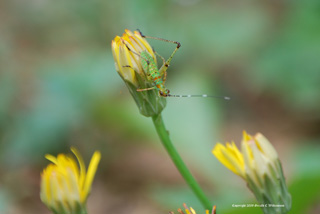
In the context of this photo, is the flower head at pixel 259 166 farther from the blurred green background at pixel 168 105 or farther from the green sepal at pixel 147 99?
the blurred green background at pixel 168 105

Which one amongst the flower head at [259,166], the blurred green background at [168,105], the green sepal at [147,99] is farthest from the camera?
the blurred green background at [168,105]

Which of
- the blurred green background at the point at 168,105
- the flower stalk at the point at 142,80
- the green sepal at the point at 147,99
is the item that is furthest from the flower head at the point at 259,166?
the blurred green background at the point at 168,105

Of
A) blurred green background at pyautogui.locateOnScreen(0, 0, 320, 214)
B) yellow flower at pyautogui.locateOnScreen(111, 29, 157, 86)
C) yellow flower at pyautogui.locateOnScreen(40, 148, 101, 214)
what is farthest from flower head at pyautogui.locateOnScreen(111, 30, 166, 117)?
blurred green background at pyautogui.locateOnScreen(0, 0, 320, 214)

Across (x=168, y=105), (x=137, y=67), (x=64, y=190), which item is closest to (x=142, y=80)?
(x=137, y=67)

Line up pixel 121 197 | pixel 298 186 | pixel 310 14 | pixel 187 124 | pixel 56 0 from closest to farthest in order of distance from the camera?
pixel 298 186 → pixel 187 124 → pixel 121 197 → pixel 310 14 → pixel 56 0

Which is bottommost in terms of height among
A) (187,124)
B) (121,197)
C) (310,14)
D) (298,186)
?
(298,186)

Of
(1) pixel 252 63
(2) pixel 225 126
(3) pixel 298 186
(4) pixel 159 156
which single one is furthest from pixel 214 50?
(3) pixel 298 186

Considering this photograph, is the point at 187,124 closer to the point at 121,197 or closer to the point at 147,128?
the point at 147,128

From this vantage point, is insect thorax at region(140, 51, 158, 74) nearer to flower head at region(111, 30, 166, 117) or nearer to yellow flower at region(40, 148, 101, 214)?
flower head at region(111, 30, 166, 117)
